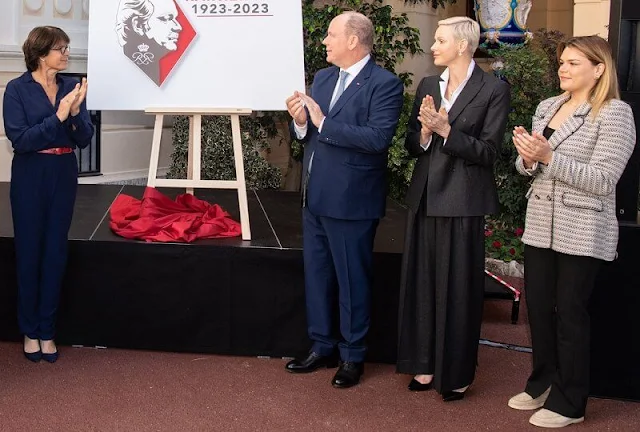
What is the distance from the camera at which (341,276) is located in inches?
172

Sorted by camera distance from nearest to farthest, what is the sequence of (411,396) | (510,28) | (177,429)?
1. (177,429)
2. (411,396)
3. (510,28)

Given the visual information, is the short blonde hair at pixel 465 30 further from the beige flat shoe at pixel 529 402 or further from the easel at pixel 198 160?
Result: the beige flat shoe at pixel 529 402

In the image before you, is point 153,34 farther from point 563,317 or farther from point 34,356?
point 563,317

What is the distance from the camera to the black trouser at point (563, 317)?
380 centimetres

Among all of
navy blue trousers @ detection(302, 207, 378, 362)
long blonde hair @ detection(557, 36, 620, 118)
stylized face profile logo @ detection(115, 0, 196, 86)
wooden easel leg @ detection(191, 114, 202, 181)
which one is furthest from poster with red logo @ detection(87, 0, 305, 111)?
long blonde hair @ detection(557, 36, 620, 118)

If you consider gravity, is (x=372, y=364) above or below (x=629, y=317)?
below

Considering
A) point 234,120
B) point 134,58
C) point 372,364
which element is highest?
point 134,58

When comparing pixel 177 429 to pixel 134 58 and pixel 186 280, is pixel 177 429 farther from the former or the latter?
pixel 134 58

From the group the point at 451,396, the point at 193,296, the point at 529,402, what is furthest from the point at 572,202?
the point at 193,296

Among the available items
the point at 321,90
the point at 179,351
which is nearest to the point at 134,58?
the point at 321,90

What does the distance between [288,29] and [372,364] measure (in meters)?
1.73

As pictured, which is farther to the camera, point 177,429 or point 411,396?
point 411,396

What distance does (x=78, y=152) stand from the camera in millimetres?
8125

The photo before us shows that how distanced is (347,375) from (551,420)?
0.94 m
